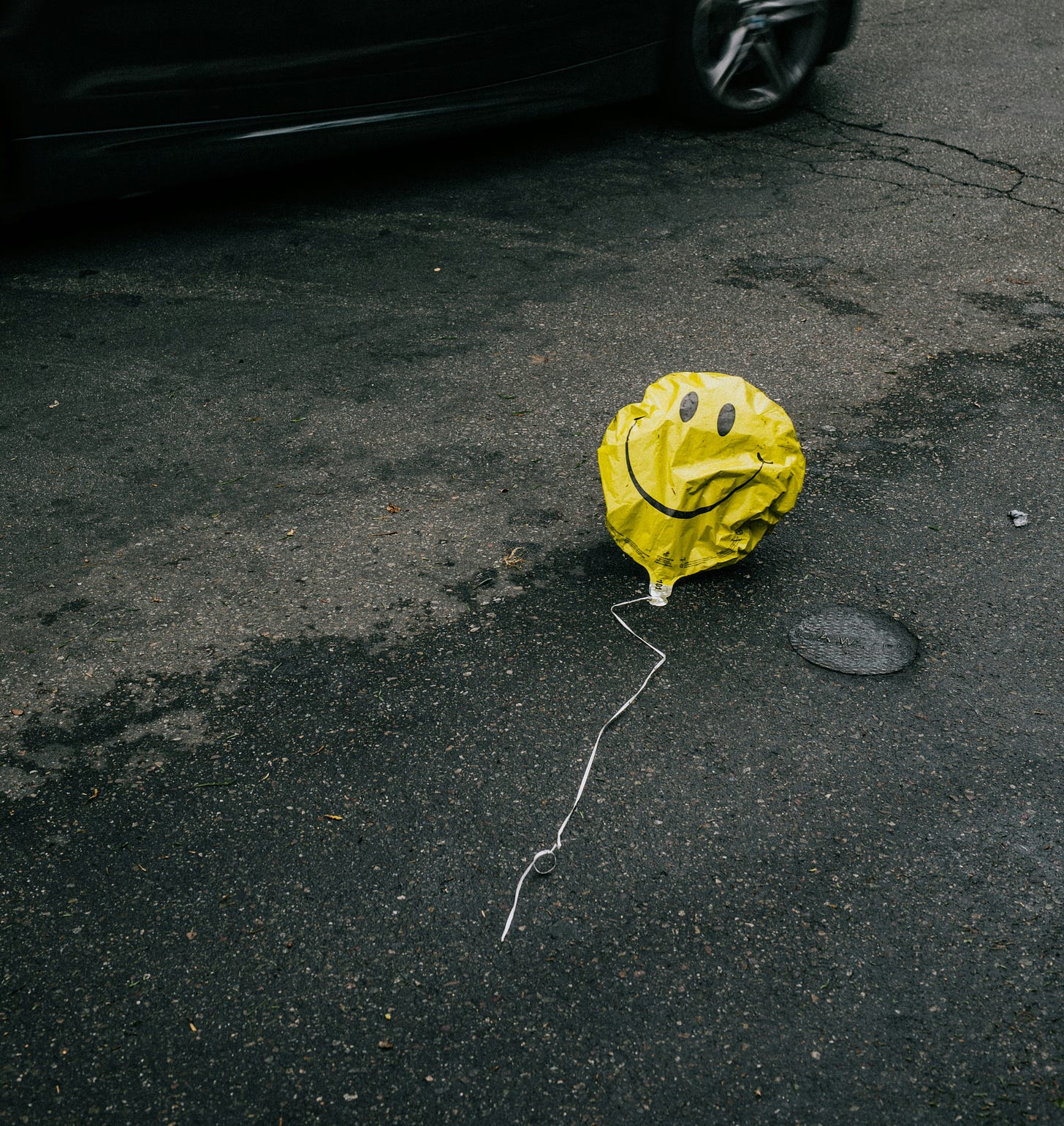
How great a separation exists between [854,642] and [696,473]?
0.62 metres

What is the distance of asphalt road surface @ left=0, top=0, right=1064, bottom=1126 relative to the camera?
204cm

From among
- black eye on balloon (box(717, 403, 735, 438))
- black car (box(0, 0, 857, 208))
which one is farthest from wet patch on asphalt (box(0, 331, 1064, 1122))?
black car (box(0, 0, 857, 208))

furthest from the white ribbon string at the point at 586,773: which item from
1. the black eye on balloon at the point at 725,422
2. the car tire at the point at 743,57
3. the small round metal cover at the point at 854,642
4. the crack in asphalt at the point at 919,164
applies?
the car tire at the point at 743,57

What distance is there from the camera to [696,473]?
9.53ft

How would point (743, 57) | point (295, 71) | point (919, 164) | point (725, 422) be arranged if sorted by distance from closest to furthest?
point (725, 422) < point (295, 71) < point (919, 164) < point (743, 57)

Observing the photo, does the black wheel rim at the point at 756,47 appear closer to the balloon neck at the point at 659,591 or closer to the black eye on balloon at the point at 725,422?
the black eye on balloon at the point at 725,422

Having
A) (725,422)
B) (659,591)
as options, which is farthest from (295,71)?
(659,591)

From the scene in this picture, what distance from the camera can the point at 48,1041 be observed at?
204 cm

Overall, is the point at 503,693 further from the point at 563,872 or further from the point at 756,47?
the point at 756,47

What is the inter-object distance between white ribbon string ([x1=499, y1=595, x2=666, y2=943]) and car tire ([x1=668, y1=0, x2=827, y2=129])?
416cm

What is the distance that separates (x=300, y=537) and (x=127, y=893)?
4.26ft

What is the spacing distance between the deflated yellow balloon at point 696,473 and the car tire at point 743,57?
384 centimetres

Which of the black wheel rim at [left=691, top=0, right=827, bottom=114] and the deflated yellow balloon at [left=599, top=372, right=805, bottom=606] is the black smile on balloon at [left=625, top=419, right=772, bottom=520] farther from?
the black wheel rim at [left=691, top=0, right=827, bottom=114]

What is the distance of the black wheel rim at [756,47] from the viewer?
19.7 ft
